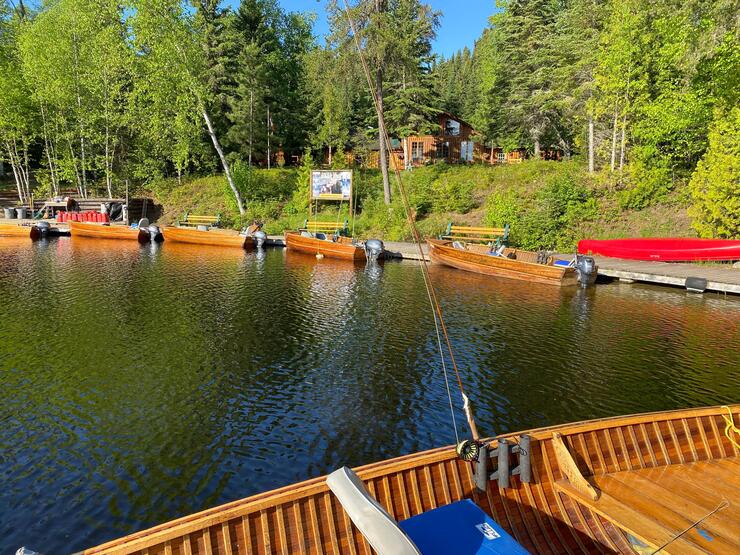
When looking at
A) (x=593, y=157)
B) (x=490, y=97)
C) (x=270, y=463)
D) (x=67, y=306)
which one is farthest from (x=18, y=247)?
(x=490, y=97)

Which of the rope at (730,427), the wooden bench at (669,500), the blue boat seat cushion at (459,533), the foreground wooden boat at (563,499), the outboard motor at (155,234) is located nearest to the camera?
the blue boat seat cushion at (459,533)

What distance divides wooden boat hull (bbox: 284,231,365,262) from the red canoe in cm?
1413

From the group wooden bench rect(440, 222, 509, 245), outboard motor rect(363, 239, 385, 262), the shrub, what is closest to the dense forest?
the shrub

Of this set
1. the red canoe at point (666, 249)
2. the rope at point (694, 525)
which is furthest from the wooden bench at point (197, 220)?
the rope at point (694, 525)

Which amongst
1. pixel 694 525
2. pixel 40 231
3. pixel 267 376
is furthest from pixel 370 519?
pixel 40 231

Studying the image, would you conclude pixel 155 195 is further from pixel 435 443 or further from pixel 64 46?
pixel 435 443

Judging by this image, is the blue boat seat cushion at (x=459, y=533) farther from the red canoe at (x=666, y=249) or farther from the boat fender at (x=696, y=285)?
the red canoe at (x=666, y=249)

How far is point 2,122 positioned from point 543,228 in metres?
47.3

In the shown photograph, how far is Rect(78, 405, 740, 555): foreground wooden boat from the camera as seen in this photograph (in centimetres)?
502

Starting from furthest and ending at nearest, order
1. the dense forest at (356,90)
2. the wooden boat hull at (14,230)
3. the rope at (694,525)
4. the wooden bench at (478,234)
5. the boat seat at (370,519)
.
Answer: the wooden boat hull at (14,230) < the wooden bench at (478,234) < the dense forest at (356,90) < the rope at (694,525) < the boat seat at (370,519)

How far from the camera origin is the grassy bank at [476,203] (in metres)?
31.4

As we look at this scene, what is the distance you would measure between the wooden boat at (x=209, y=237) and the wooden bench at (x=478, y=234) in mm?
14542

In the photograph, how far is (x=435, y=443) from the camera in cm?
946

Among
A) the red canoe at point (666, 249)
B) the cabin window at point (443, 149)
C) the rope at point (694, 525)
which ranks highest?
the cabin window at point (443, 149)
